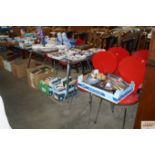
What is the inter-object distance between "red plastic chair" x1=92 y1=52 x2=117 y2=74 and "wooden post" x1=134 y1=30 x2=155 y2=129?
0.56m

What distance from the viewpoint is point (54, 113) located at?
2.35m

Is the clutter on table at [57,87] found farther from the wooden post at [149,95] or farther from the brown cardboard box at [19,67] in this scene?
the wooden post at [149,95]

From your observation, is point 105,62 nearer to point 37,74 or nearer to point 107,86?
point 107,86

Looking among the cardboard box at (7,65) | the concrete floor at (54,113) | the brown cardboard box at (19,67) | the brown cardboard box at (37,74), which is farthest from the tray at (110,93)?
the cardboard box at (7,65)

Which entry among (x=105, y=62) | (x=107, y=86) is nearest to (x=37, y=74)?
(x=105, y=62)

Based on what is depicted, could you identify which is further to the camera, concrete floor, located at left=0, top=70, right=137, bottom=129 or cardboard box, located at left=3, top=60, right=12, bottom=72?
cardboard box, located at left=3, top=60, right=12, bottom=72

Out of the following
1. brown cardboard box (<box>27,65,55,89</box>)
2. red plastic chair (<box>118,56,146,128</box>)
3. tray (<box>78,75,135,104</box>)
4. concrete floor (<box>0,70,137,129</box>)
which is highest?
red plastic chair (<box>118,56,146,128</box>)

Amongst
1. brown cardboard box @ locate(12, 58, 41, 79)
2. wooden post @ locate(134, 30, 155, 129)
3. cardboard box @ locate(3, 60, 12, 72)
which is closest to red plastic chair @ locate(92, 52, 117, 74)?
wooden post @ locate(134, 30, 155, 129)

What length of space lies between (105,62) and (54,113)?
968mm

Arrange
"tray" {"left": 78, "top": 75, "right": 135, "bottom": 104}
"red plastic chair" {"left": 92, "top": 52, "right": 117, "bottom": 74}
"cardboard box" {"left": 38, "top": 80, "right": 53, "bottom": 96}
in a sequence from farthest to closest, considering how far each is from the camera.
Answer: "cardboard box" {"left": 38, "top": 80, "right": 53, "bottom": 96}, "red plastic chair" {"left": 92, "top": 52, "right": 117, "bottom": 74}, "tray" {"left": 78, "top": 75, "right": 135, "bottom": 104}

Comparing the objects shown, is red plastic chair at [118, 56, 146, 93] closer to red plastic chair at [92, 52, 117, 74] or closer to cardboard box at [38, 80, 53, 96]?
red plastic chair at [92, 52, 117, 74]

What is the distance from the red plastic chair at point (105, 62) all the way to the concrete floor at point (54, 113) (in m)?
0.63

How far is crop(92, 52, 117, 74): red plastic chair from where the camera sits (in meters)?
2.03

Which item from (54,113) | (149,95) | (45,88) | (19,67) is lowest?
(54,113)
